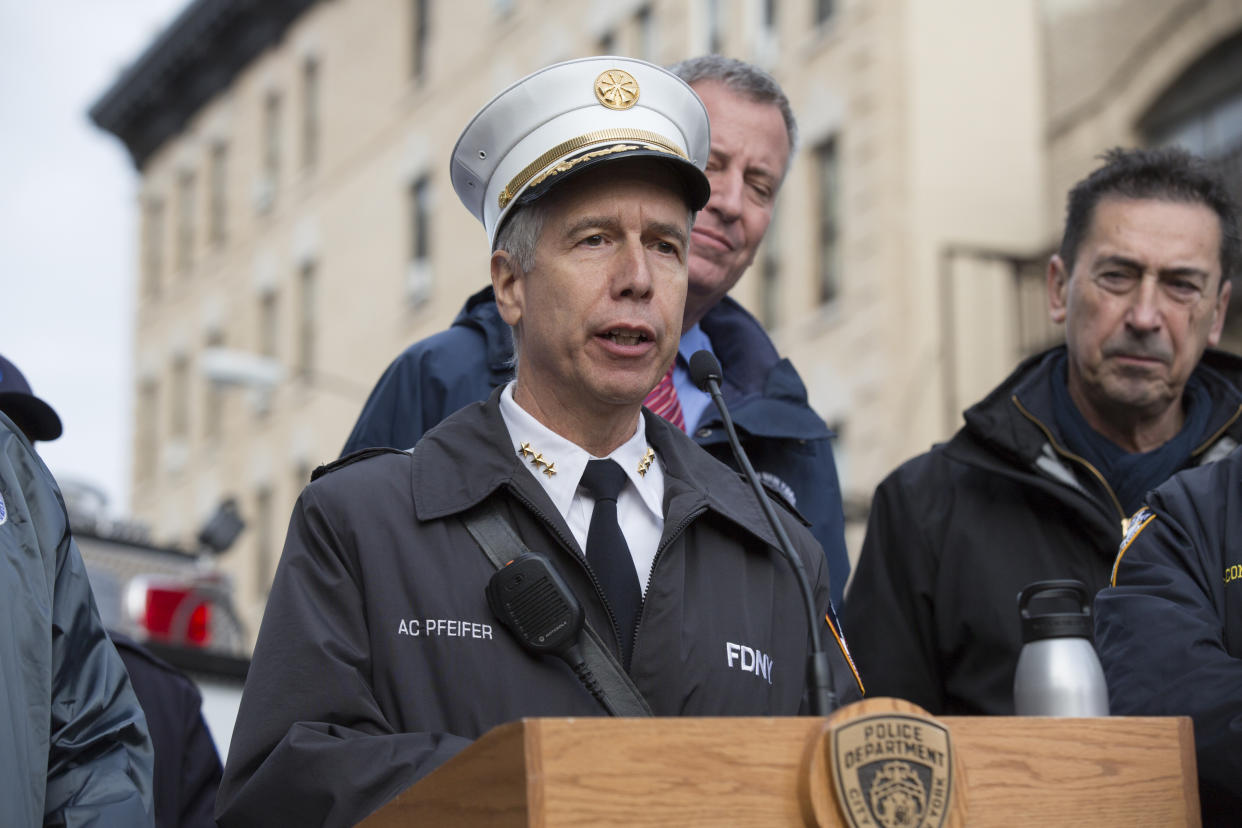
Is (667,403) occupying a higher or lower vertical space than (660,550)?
higher

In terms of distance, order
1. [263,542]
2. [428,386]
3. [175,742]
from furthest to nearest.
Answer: [263,542] → [175,742] → [428,386]

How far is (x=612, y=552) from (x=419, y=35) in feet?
86.1

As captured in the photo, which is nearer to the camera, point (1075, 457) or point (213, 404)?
point (1075, 457)

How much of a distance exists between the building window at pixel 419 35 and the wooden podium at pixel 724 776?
86.2ft

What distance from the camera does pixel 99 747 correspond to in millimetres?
3406

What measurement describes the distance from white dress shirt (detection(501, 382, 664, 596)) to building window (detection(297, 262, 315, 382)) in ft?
89.5

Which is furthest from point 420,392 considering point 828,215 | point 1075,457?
point 828,215

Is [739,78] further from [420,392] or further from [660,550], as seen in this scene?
[660,550]

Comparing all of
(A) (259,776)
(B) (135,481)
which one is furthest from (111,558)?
(B) (135,481)

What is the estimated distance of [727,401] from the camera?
4824 mm

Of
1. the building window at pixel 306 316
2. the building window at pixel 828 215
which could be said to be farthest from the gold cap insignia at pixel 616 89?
the building window at pixel 306 316

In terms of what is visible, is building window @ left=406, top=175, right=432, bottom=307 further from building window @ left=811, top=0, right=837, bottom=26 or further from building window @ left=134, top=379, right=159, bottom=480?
building window @ left=134, top=379, right=159, bottom=480

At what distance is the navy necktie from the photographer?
3.24 meters

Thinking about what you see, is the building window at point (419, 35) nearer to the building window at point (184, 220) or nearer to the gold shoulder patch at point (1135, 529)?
the building window at point (184, 220)
